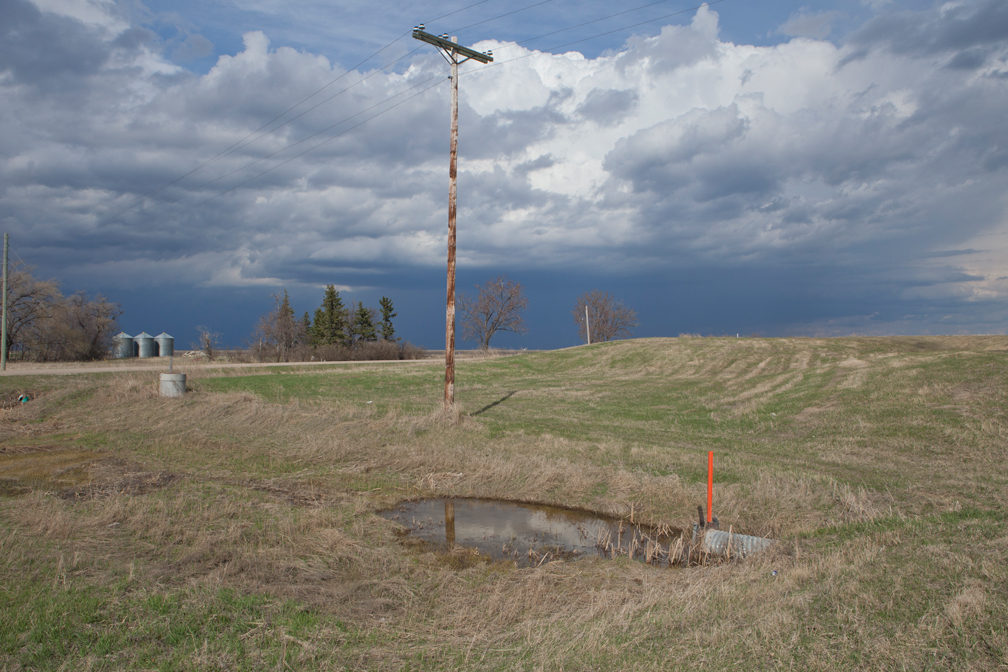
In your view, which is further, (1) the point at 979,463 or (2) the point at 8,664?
(1) the point at 979,463

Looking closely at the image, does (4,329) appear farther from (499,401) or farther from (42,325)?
(499,401)

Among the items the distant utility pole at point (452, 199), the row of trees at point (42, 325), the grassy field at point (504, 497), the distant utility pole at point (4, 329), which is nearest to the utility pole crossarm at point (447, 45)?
the distant utility pole at point (452, 199)

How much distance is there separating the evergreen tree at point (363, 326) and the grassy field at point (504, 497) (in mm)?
49390

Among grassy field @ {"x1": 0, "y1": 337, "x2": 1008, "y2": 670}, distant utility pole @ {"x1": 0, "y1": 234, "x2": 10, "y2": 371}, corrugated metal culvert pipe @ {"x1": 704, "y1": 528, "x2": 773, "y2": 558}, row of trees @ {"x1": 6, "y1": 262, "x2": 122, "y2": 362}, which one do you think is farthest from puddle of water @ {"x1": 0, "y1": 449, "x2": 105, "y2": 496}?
row of trees @ {"x1": 6, "y1": 262, "x2": 122, "y2": 362}

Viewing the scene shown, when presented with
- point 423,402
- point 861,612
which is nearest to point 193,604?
point 861,612

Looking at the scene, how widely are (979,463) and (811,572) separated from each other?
31.2ft

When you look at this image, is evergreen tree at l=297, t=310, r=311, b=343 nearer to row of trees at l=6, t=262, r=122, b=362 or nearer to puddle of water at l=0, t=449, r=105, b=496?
row of trees at l=6, t=262, r=122, b=362

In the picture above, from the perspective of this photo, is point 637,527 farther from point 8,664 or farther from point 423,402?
point 423,402

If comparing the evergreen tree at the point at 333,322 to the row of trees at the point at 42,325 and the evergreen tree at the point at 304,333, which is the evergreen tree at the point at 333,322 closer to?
the evergreen tree at the point at 304,333

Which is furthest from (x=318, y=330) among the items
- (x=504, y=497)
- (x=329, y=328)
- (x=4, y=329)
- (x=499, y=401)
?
(x=504, y=497)

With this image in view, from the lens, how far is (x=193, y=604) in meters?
6.18

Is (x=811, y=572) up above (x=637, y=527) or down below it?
above

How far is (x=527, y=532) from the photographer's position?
10.5 metres

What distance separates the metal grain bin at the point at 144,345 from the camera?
6294 centimetres
